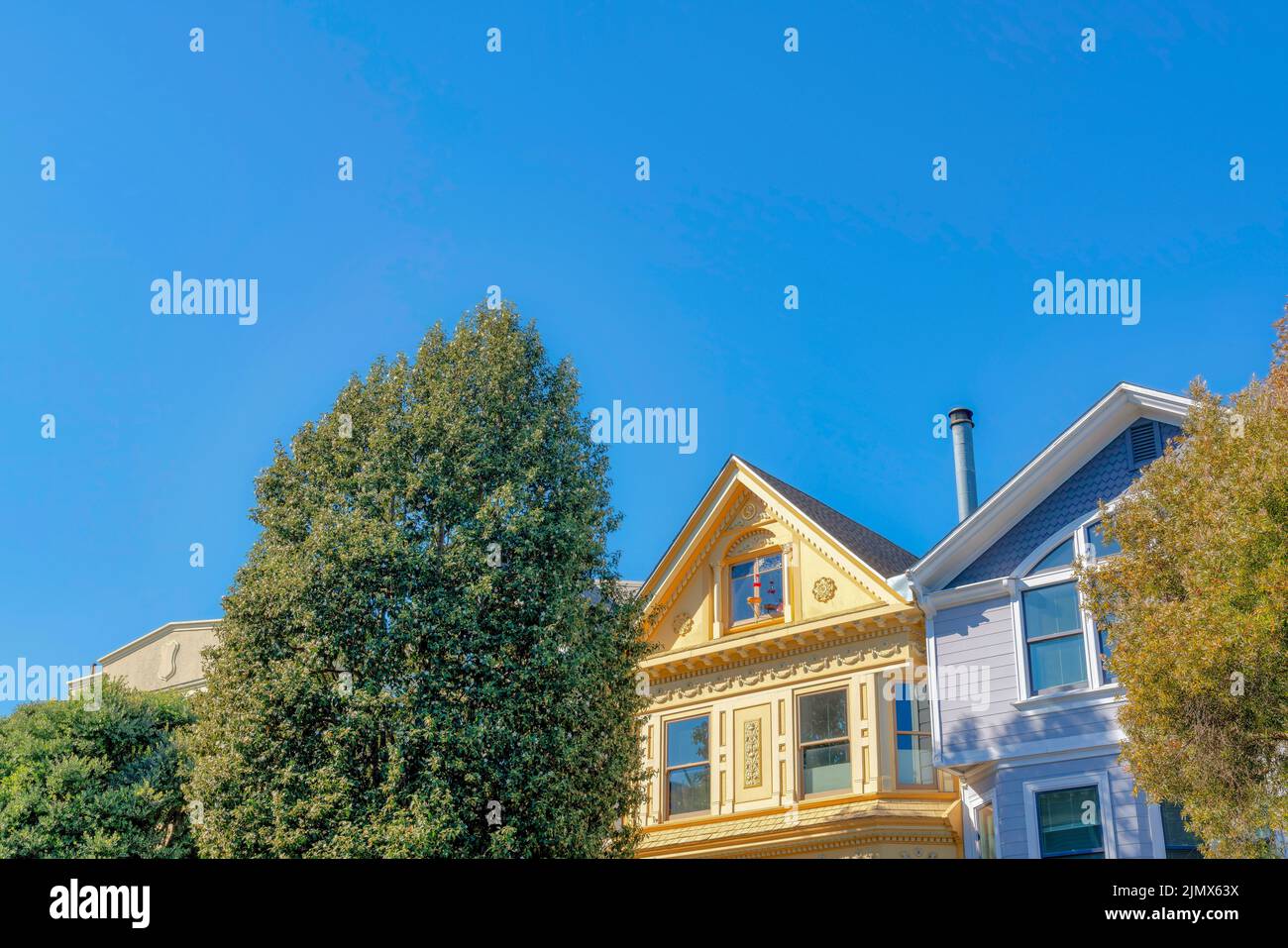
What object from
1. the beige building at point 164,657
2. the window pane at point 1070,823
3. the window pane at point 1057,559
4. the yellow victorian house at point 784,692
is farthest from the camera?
the beige building at point 164,657

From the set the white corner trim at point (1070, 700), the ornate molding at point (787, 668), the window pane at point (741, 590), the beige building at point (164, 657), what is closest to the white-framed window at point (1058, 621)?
the white corner trim at point (1070, 700)

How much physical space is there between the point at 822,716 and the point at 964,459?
24.5ft

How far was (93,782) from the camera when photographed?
1002 inches

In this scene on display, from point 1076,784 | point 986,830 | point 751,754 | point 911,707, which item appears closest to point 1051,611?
point 1076,784

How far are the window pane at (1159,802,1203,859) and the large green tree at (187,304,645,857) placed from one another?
29.7 ft

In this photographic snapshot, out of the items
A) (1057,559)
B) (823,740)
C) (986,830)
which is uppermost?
(1057,559)

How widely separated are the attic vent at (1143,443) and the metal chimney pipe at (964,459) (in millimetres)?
4924

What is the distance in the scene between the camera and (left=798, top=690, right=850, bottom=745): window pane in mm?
25016

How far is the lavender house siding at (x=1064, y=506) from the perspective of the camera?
22906 mm

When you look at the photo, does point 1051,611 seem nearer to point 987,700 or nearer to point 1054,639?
point 1054,639

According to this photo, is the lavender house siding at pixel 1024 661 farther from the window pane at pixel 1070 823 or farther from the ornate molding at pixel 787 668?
the ornate molding at pixel 787 668
